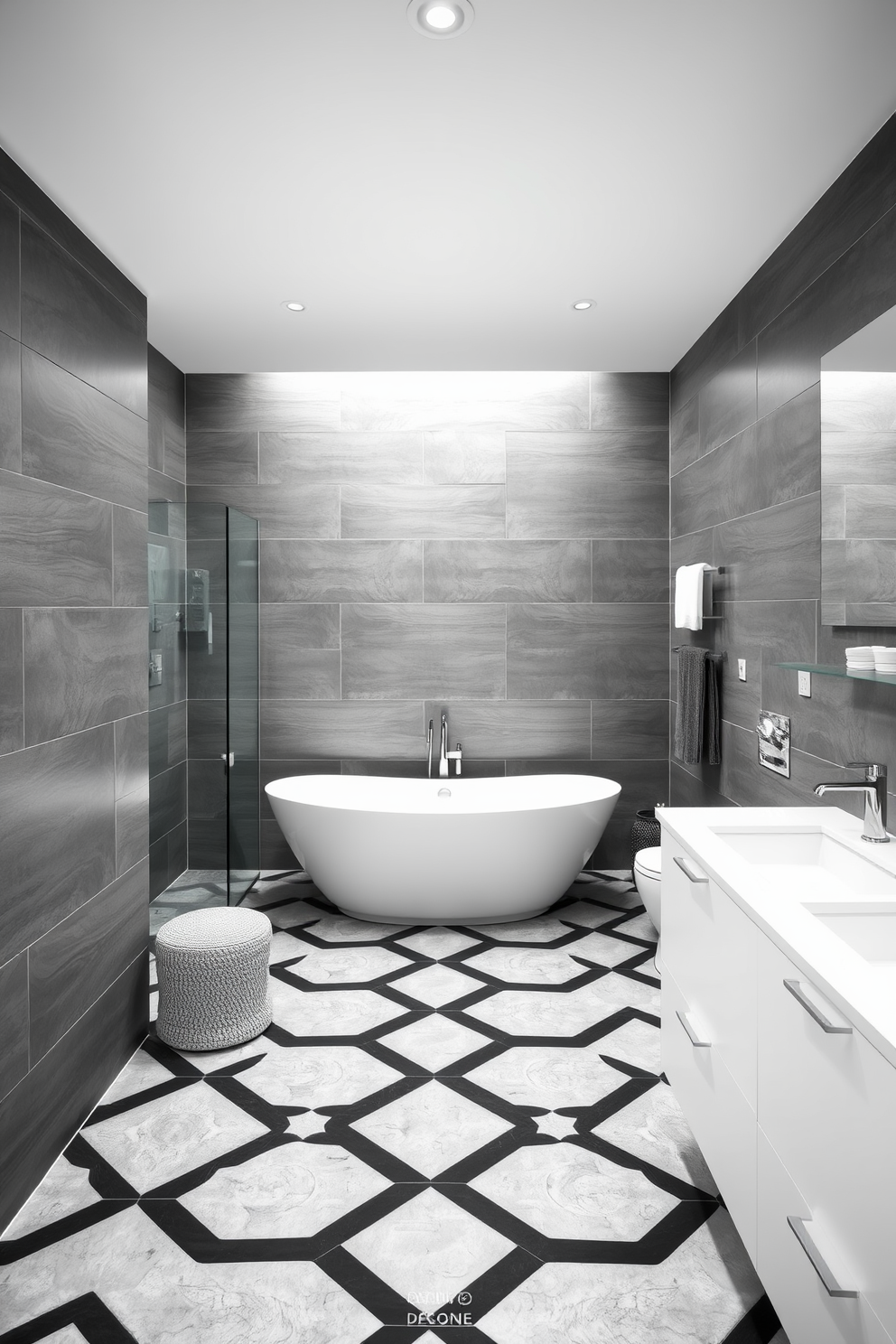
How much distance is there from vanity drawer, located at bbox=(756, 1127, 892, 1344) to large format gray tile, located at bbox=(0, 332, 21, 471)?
218cm

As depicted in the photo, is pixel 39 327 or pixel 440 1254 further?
pixel 39 327

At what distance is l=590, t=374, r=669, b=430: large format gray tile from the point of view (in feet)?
14.0

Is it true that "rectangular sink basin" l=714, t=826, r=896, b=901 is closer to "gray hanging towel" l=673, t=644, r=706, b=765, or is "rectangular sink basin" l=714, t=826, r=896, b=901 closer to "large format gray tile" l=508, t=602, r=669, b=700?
"gray hanging towel" l=673, t=644, r=706, b=765

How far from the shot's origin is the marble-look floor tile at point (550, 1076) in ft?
7.87

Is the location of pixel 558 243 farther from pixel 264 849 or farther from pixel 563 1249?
pixel 264 849

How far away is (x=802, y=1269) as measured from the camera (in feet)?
4.23

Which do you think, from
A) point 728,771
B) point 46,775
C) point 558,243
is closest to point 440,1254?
point 46,775

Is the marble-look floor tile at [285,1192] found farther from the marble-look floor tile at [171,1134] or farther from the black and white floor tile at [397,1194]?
the marble-look floor tile at [171,1134]

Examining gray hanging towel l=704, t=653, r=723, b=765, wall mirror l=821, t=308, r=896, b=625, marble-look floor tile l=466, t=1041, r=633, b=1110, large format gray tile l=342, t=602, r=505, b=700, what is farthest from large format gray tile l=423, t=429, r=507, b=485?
marble-look floor tile l=466, t=1041, r=633, b=1110

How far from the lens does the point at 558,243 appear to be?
2748mm

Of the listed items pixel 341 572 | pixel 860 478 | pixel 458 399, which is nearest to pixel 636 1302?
pixel 860 478

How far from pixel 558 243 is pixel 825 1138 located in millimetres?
2642

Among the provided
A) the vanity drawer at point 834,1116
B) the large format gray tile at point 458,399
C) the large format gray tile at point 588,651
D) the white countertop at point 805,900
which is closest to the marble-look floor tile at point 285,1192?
the vanity drawer at point 834,1116

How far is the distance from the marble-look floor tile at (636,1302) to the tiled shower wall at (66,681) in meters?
1.21
